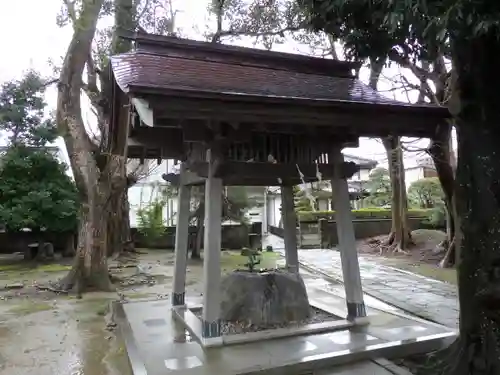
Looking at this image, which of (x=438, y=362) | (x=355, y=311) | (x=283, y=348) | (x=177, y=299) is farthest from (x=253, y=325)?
(x=438, y=362)

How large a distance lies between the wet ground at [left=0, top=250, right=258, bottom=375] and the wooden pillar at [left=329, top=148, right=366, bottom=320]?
2801 millimetres

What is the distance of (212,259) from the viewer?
4.77 metres

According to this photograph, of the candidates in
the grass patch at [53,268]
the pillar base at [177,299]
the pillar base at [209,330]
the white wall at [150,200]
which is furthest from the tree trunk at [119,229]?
the pillar base at [209,330]

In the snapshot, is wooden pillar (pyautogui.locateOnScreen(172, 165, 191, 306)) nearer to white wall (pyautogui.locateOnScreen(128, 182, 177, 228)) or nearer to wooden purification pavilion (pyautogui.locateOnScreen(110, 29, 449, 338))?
wooden purification pavilion (pyautogui.locateOnScreen(110, 29, 449, 338))

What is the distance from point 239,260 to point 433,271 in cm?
568

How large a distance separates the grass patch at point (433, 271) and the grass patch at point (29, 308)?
814 cm

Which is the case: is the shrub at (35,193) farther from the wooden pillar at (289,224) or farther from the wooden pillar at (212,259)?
the wooden pillar at (212,259)

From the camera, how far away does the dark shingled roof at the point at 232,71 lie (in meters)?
4.44

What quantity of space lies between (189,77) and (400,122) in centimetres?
240

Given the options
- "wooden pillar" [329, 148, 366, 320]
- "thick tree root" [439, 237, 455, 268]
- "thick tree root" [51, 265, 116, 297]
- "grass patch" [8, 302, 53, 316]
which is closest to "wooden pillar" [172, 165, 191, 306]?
"wooden pillar" [329, 148, 366, 320]

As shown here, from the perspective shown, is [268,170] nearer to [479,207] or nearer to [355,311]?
[355,311]

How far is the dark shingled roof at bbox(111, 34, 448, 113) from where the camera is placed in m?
4.44

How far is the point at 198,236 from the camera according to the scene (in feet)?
46.6

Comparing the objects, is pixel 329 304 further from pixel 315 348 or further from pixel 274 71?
pixel 274 71
